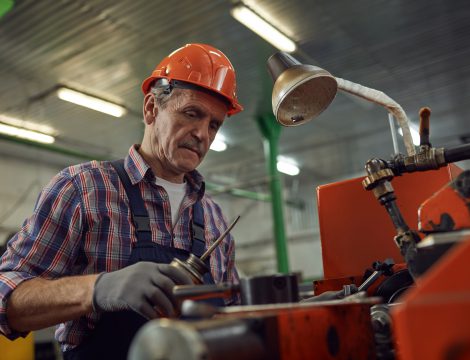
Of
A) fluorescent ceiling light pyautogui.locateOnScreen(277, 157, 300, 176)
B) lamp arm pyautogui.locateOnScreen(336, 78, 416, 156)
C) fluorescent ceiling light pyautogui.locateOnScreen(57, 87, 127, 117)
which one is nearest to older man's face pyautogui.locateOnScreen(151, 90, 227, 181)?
lamp arm pyautogui.locateOnScreen(336, 78, 416, 156)

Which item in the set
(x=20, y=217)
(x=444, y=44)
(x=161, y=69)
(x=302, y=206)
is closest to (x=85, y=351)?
(x=161, y=69)

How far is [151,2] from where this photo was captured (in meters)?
4.09

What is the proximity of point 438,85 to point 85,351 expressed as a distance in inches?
240

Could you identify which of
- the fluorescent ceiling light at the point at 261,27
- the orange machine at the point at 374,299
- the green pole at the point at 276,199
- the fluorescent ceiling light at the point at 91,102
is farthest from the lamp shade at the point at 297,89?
the fluorescent ceiling light at the point at 91,102

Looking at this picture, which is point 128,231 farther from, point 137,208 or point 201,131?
Answer: point 201,131

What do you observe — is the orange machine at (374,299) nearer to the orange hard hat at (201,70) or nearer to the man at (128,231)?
the man at (128,231)

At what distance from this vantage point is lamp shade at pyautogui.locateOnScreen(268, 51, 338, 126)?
1.01m

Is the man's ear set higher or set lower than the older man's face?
higher

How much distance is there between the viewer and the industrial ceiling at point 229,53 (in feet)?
14.0

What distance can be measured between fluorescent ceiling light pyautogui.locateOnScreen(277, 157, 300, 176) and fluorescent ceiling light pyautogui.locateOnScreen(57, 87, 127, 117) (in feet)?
11.5

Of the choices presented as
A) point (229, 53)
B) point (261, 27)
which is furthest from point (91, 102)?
point (261, 27)

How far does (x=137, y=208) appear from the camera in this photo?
4.42ft

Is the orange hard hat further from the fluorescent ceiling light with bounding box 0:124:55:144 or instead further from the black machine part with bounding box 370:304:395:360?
the fluorescent ceiling light with bounding box 0:124:55:144

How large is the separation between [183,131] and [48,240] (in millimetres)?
508
